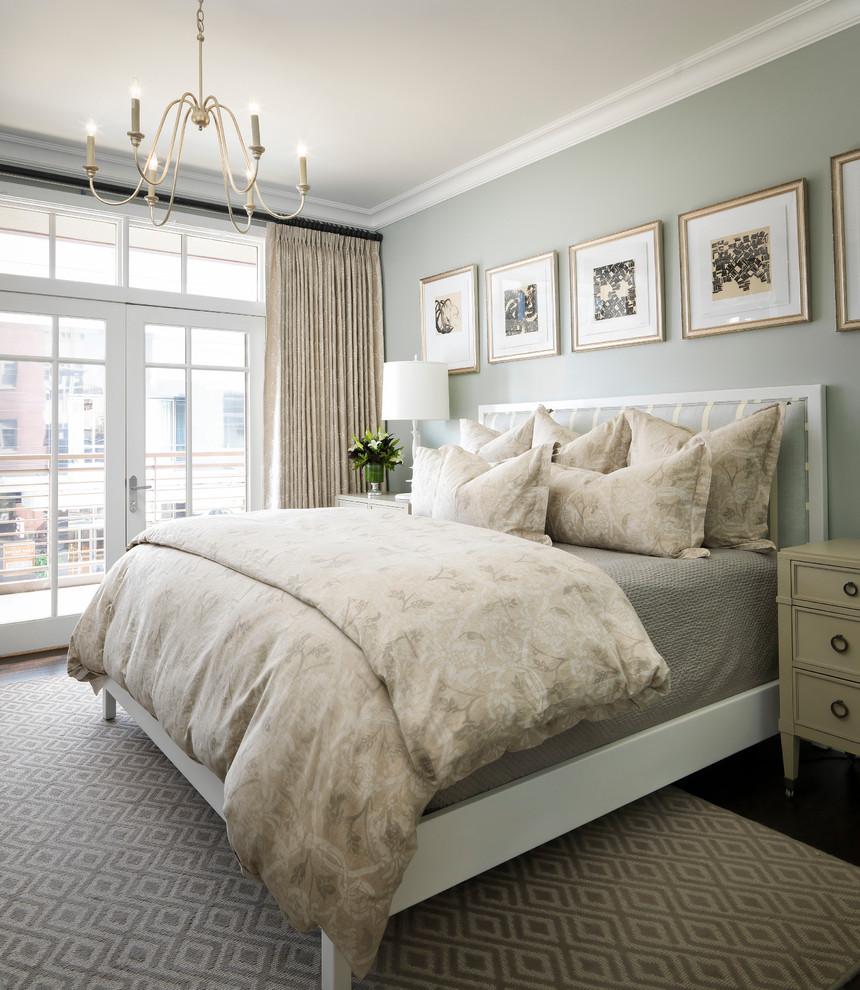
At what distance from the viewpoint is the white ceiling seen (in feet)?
8.30

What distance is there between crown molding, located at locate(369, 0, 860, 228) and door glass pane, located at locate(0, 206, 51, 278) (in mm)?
2102

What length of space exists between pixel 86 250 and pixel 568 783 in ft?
12.1

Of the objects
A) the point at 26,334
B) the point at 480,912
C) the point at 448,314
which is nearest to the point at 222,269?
the point at 26,334

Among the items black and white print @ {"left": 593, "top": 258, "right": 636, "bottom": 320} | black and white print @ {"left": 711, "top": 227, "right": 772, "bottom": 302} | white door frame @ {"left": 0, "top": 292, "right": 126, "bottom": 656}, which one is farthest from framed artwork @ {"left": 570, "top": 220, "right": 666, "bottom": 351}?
white door frame @ {"left": 0, "top": 292, "right": 126, "bottom": 656}

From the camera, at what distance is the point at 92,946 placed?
155cm

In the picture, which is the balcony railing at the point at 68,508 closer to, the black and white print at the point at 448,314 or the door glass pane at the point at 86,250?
the door glass pane at the point at 86,250

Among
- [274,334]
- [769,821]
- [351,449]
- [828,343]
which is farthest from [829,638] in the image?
[274,334]

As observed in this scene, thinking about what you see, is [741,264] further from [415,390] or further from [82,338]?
[82,338]

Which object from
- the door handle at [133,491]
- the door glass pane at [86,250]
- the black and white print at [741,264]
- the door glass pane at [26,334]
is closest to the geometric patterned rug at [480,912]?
the black and white print at [741,264]

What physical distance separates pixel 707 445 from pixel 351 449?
2614 millimetres

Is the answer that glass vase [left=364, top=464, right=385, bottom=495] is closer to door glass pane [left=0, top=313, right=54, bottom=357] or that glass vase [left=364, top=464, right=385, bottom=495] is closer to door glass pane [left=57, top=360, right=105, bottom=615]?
door glass pane [left=57, top=360, right=105, bottom=615]

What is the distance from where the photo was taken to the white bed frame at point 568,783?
149cm

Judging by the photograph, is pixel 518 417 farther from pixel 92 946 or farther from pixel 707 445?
pixel 92 946

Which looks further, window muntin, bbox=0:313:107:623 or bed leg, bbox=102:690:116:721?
window muntin, bbox=0:313:107:623
